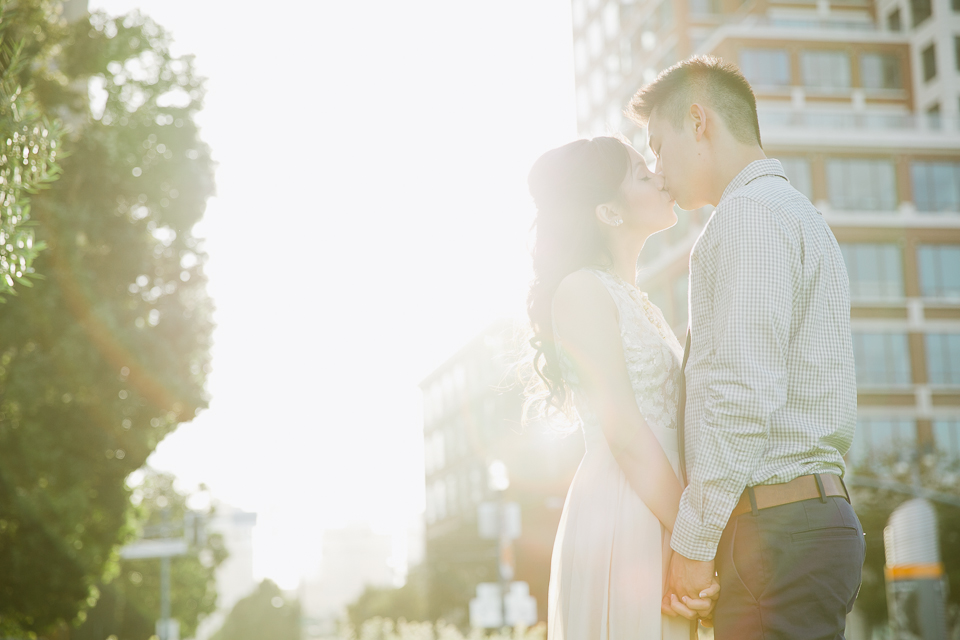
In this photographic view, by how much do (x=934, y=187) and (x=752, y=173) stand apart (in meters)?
48.1

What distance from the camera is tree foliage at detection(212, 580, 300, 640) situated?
3616cm

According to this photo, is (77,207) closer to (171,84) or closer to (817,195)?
(171,84)

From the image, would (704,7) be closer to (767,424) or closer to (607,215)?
(607,215)

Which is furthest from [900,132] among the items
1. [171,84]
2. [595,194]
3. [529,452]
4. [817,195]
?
[595,194]

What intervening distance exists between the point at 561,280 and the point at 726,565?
126 cm

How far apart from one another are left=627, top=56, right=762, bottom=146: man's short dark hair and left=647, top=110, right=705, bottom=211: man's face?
29 millimetres

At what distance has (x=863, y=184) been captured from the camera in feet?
151

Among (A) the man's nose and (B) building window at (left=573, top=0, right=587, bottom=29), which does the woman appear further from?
(B) building window at (left=573, top=0, right=587, bottom=29)

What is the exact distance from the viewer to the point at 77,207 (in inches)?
734

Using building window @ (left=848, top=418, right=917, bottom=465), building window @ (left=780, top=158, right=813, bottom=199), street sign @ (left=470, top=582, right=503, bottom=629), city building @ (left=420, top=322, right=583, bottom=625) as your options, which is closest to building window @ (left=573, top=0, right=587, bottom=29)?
city building @ (left=420, top=322, right=583, bottom=625)

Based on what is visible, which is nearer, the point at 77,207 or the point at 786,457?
the point at 786,457

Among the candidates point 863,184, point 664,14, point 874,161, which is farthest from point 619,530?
point 664,14

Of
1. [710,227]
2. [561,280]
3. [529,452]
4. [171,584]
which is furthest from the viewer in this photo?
[529,452]

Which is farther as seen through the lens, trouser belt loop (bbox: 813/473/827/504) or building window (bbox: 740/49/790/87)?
building window (bbox: 740/49/790/87)
